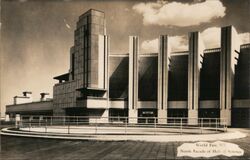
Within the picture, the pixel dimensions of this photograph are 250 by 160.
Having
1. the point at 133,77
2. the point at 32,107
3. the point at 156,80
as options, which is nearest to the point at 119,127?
the point at 133,77

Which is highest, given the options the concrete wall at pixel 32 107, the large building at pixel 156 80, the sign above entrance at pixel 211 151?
the large building at pixel 156 80

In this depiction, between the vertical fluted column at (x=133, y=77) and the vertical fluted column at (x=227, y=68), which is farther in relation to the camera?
the vertical fluted column at (x=133, y=77)

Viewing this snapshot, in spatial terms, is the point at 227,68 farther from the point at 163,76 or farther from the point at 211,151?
the point at 211,151

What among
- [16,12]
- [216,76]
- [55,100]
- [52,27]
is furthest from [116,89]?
[16,12]

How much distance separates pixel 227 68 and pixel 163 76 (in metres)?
11.8

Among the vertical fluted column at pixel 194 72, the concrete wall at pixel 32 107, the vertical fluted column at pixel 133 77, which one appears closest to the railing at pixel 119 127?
the vertical fluted column at pixel 194 72

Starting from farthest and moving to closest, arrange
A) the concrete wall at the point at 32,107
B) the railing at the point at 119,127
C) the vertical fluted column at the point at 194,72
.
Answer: the concrete wall at the point at 32,107 < the vertical fluted column at the point at 194,72 < the railing at the point at 119,127

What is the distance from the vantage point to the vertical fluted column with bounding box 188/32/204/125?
51.8m

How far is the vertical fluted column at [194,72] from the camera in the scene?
51.8 metres

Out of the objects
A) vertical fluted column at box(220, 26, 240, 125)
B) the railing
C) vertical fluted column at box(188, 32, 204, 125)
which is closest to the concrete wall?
vertical fluted column at box(188, 32, 204, 125)

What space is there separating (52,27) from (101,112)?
32.1 meters

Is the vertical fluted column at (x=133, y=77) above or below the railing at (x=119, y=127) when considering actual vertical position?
above

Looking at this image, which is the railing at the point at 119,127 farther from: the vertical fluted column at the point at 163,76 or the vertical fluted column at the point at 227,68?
the vertical fluted column at the point at 163,76

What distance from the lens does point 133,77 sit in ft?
191
